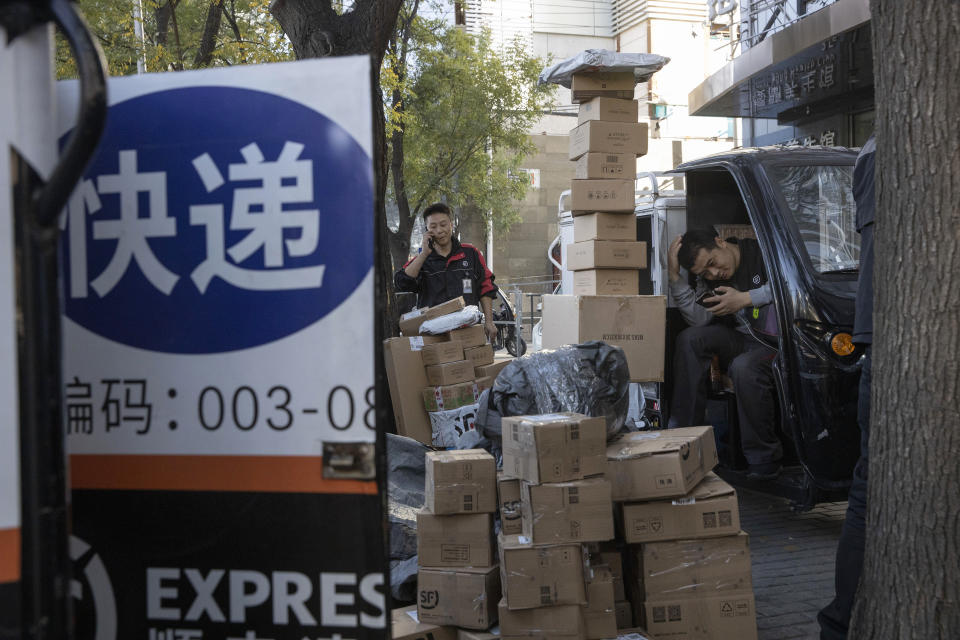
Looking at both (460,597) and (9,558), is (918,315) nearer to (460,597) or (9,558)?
(460,597)

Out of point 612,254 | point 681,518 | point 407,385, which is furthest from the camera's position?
point 407,385

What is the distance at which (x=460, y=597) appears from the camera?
367 cm

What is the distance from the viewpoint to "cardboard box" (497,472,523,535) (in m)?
3.66

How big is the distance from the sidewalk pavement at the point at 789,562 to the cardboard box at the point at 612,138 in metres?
2.57

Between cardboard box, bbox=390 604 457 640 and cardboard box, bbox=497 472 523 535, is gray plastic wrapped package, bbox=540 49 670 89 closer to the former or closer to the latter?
cardboard box, bbox=497 472 523 535

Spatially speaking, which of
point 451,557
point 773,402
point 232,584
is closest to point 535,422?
point 451,557

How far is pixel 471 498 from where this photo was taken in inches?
149

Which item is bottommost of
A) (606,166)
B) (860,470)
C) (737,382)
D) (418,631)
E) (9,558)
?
(418,631)

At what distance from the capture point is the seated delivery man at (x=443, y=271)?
748 centimetres

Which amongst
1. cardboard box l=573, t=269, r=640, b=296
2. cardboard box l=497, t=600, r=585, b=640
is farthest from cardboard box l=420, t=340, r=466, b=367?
cardboard box l=497, t=600, r=585, b=640

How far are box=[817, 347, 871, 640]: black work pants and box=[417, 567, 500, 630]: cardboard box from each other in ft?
4.32

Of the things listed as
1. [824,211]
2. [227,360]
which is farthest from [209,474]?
[824,211]

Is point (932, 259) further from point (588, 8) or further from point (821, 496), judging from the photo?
point (588, 8)

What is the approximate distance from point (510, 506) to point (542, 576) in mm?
345
